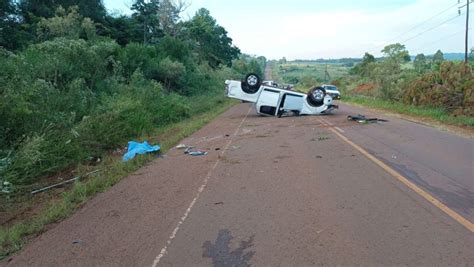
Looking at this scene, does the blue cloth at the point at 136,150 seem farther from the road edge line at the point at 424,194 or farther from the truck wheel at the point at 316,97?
the truck wheel at the point at 316,97

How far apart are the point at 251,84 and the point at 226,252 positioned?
18909mm

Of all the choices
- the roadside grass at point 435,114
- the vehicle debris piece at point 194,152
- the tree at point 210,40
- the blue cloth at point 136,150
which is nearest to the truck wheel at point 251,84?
the roadside grass at point 435,114

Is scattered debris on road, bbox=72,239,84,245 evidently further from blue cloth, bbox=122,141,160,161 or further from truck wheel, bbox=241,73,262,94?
truck wheel, bbox=241,73,262,94

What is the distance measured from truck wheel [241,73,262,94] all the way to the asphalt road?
12431mm

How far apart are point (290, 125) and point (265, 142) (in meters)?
5.08

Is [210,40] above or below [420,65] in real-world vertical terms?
above

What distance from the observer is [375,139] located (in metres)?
13.6

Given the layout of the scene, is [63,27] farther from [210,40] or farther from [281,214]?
[210,40]

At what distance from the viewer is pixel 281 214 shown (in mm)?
6176

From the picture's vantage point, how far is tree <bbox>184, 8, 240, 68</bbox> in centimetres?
6769

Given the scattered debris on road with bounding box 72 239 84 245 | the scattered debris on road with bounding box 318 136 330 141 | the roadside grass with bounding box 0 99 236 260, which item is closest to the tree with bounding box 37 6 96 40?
the roadside grass with bounding box 0 99 236 260

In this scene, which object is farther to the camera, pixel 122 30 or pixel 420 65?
pixel 420 65

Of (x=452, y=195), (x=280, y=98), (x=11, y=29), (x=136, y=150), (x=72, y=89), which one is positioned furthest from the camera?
(x=11, y=29)

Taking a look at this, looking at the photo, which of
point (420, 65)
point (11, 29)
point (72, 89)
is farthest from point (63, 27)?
point (420, 65)
